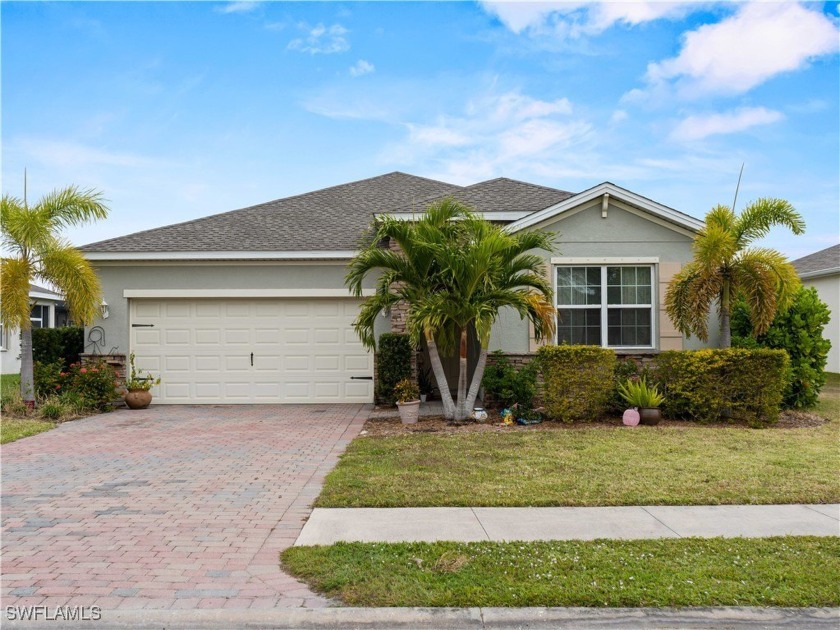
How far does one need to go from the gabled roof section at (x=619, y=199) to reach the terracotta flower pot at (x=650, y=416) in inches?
163

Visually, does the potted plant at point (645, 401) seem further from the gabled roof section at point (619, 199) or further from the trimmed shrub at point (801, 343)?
the gabled roof section at point (619, 199)

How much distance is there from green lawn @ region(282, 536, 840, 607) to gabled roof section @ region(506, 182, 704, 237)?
8.53 m

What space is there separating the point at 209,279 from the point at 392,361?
4749mm

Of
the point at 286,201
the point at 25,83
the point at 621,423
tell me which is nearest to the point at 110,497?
the point at 621,423

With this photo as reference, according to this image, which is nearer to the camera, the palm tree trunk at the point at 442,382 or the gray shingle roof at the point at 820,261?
the palm tree trunk at the point at 442,382

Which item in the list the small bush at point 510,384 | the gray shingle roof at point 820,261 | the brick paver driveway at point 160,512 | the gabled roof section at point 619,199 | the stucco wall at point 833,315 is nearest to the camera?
the brick paver driveway at point 160,512

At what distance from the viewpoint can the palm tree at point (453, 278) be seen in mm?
10258

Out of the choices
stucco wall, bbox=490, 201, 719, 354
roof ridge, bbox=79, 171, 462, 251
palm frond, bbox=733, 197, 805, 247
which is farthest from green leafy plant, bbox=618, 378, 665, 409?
roof ridge, bbox=79, 171, 462, 251

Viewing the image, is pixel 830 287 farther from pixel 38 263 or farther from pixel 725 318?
pixel 38 263

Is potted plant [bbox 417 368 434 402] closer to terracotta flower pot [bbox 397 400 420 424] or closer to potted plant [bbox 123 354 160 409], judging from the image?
terracotta flower pot [bbox 397 400 420 424]

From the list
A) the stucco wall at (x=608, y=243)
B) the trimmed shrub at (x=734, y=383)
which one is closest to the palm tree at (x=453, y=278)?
the stucco wall at (x=608, y=243)

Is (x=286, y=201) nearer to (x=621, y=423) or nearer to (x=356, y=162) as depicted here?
(x=356, y=162)

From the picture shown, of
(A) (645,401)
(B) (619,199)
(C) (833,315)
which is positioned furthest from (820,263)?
(A) (645,401)

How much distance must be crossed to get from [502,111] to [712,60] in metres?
4.96
